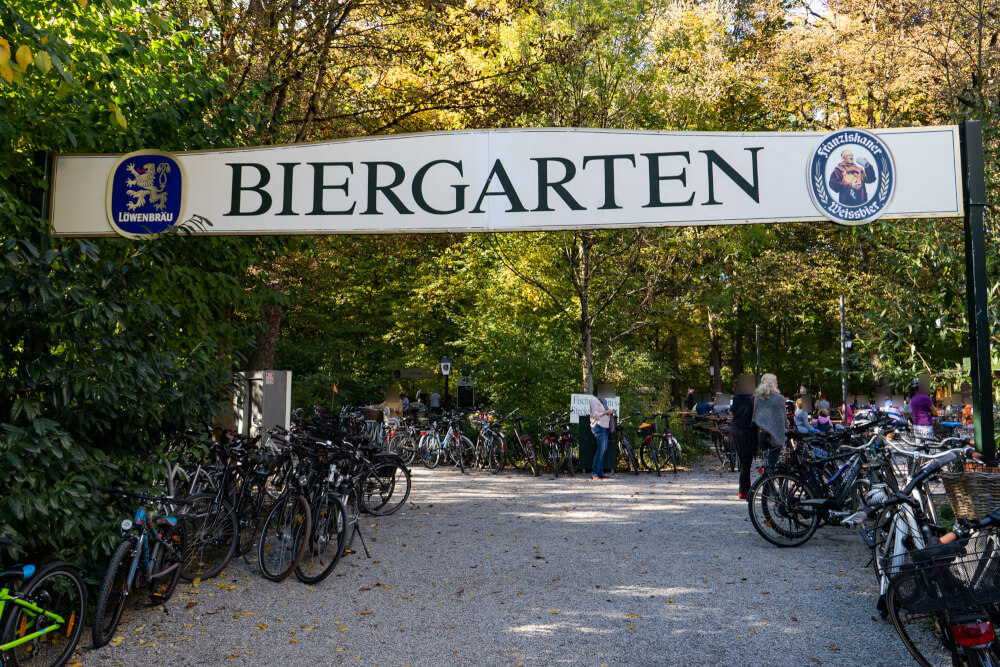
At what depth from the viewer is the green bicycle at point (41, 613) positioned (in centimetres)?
389

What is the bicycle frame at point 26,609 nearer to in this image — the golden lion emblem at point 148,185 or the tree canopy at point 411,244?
the tree canopy at point 411,244

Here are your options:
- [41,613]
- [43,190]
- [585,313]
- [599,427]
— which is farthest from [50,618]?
[585,313]

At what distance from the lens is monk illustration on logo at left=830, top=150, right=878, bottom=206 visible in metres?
5.44

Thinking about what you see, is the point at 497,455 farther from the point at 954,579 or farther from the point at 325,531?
the point at 954,579

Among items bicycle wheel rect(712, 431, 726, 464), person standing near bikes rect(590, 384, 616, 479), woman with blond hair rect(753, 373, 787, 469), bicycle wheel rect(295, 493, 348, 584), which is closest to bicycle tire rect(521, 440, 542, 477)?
person standing near bikes rect(590, 384, 616, 479)

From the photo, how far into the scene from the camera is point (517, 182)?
18.6 feet

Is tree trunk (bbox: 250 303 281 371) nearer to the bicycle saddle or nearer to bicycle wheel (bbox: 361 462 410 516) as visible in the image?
bicycle wheel (bbox: 361 462 410 516)

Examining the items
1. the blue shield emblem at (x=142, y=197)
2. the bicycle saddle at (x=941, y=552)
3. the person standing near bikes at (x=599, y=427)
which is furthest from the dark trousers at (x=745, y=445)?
the blue shield emblem at (x=142, y=197)

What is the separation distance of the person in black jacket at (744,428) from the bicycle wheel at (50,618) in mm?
7740

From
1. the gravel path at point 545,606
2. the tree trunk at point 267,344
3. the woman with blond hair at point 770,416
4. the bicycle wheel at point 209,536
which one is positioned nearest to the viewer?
the gravel path at point 545,606

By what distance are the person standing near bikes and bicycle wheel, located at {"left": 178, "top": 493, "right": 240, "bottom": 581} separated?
748 cm

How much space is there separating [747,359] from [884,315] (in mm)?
24229

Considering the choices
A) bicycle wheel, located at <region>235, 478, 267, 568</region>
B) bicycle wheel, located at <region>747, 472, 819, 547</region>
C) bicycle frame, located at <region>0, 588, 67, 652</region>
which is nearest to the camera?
bicycle frame, located at <region>0, 588, 67, 652</region>

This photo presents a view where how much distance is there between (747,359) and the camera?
36.6 metres
